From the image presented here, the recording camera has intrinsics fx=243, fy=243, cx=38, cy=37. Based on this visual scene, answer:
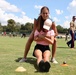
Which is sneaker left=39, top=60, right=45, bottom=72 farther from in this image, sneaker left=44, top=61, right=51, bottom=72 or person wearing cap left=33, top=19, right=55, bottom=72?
person wearing cap left=33, top=19, right=55, bottom=72

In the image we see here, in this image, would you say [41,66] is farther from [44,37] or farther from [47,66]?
[44,37]

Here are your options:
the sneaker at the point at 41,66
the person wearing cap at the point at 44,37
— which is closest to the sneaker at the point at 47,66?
the sneaker at the point at 41,66

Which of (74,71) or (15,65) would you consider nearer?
(74,71)

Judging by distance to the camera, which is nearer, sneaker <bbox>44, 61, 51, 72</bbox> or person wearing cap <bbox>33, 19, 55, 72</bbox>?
sneaker <bbox>44, 61, 51, 72</bbox>

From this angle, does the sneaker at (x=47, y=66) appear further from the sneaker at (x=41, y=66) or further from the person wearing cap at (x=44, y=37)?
the person wearing cap at (x=44, y=37)

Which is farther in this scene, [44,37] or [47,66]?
[44,37]

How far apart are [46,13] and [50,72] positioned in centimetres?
186

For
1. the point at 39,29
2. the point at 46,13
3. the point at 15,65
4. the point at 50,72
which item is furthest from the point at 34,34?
the point at 50,72

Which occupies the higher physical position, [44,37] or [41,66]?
[44,37]

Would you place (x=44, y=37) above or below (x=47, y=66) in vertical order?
above

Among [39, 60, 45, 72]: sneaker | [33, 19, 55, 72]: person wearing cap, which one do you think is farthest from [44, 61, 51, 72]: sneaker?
→ [33, 19, 55, 72]: person wearing cap

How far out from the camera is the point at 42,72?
555 centimetres

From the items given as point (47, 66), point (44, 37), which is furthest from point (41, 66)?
point (44, 37)

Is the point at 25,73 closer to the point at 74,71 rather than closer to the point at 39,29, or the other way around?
the point at 74,71
